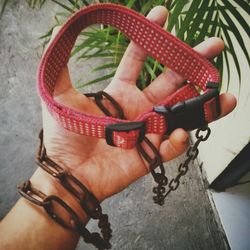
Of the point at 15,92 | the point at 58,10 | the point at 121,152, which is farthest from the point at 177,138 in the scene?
the point at 58,10

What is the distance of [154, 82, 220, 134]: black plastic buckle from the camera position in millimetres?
632

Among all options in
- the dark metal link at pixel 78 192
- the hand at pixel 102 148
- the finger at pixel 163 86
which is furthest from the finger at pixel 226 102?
the dark metal link at pixel 78 192

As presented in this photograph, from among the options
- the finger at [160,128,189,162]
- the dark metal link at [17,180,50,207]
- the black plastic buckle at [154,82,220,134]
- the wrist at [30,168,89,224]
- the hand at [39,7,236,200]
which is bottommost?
the wrist at [30,168,89,224]

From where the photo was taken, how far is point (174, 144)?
668 mm

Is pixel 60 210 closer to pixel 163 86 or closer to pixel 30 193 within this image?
pixel 30 193

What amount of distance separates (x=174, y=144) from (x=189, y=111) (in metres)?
0.08

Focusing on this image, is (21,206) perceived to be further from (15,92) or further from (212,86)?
(15,92)

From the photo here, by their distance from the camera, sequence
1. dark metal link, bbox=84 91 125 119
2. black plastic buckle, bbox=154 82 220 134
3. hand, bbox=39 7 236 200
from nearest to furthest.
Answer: black plastic buckle, bbox=154 82 220 134 < hand, bbox=39 7 236 200 < dark metal link, bbox=84 91 125 119

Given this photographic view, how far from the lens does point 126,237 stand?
107 centimetres

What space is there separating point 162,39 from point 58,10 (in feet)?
3.77

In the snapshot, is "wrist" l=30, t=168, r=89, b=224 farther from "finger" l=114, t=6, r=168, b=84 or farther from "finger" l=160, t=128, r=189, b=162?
"finger" l=114, t=6, r=168, b=84

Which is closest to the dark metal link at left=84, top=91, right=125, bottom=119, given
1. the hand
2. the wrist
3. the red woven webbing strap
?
the hand

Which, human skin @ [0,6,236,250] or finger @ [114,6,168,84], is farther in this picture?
finger @ [114,6,168,84]

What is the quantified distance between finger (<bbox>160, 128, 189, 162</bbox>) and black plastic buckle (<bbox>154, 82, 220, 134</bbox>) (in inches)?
0.8
